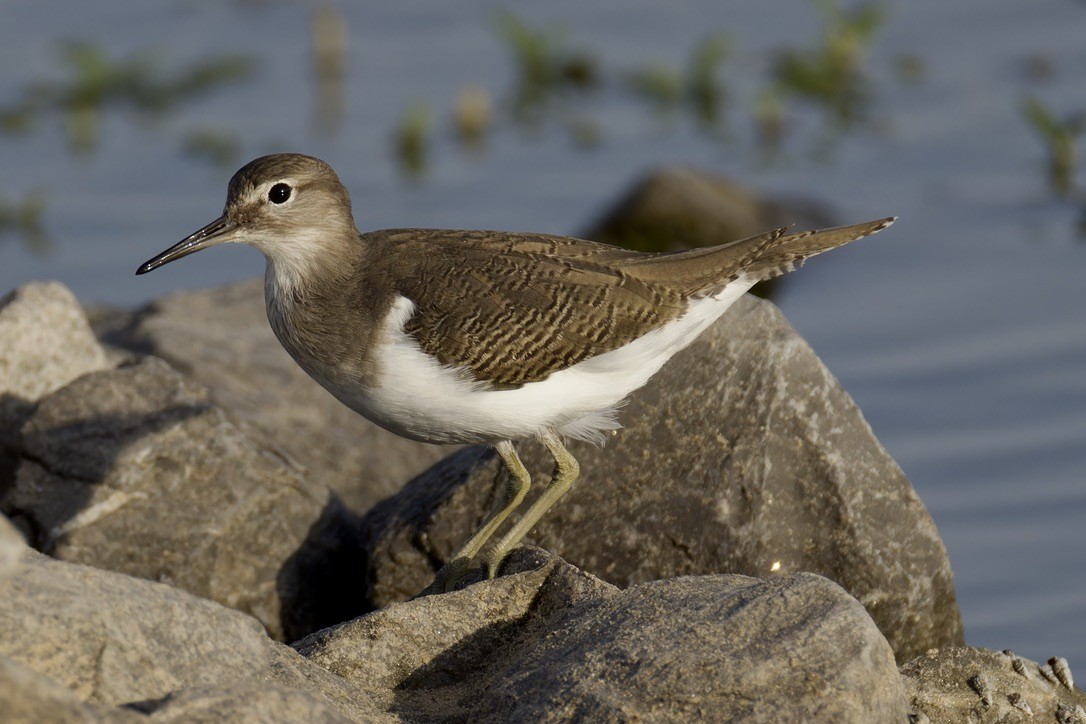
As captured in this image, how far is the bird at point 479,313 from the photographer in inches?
292

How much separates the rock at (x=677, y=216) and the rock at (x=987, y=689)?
7220 millimetres

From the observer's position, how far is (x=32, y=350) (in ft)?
29.4

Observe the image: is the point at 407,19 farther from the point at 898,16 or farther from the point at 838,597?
the point at 838,597

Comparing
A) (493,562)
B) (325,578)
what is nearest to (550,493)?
(493,562)

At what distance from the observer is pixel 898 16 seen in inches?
703

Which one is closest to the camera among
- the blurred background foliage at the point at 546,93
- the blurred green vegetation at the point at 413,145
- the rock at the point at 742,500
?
the rock at the point at 742,500

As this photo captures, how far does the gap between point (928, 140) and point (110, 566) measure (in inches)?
397

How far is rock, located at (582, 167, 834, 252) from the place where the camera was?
1385 centimetres

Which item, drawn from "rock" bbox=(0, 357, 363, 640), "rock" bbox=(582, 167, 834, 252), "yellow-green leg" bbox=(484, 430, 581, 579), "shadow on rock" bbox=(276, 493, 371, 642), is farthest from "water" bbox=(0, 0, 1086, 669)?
"rock" bbox=(0, 357, 363, 640)

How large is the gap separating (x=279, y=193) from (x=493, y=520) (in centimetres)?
201

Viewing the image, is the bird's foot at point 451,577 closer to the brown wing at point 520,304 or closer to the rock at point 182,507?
the rock at point 182,507

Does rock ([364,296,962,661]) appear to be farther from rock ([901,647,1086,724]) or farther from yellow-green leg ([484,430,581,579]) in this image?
rock ([901,647,1086,724])

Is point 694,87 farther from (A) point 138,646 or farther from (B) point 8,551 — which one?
(B) point 8,551

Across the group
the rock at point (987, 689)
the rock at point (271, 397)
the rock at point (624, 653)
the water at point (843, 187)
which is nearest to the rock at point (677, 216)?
the water at point (843, 187)
